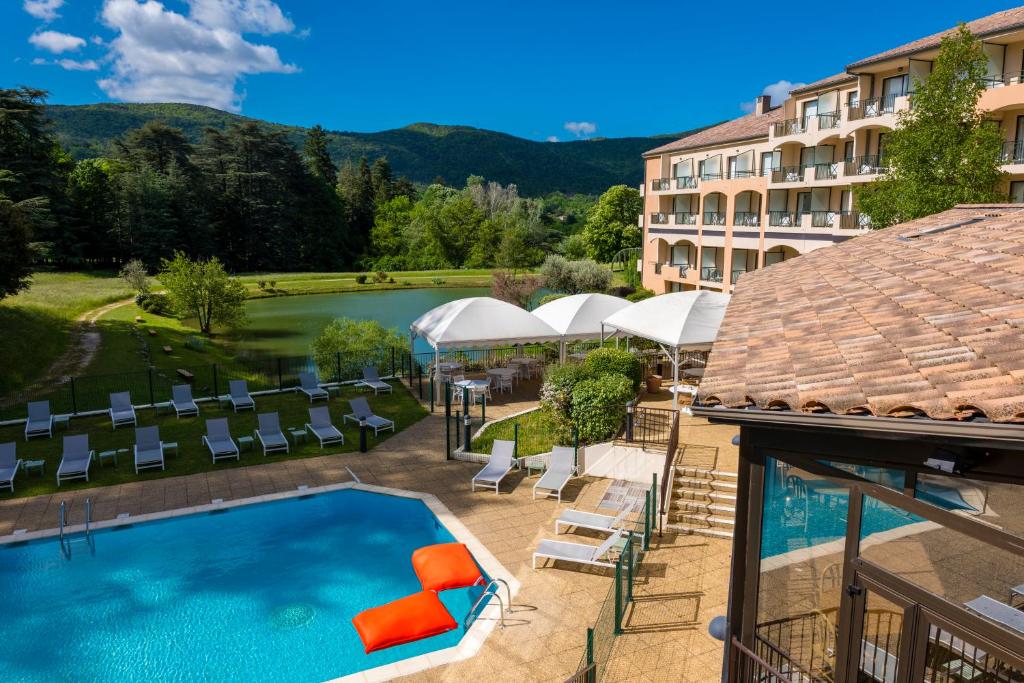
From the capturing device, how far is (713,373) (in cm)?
488

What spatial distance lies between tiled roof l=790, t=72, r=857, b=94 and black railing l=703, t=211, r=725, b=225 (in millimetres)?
7188

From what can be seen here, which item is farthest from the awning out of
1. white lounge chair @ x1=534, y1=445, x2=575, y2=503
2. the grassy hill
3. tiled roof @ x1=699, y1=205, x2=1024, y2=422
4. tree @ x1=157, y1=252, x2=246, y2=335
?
the grassy hill

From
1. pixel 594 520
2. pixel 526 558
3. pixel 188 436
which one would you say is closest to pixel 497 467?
pixel 594 520

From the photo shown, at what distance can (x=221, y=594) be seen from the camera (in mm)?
10453

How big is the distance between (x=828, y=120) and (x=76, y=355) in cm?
3266

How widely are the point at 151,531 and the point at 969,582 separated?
42.4ft

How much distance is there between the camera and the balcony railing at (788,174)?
1247 inches

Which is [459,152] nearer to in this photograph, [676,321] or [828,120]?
[828,120]

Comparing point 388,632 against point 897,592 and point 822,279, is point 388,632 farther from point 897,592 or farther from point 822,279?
point 822,279

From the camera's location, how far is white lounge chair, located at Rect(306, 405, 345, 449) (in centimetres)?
1695

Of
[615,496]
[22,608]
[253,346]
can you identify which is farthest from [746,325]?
[253,346]

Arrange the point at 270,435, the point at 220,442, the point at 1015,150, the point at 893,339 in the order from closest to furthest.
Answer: the point at 893,339 → the point at 220,442 → the point at 270,435 → the point at 1015,150

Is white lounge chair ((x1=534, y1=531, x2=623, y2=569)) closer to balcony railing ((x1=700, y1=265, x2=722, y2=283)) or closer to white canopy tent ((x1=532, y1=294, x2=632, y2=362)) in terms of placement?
white canopy tent ((x1=532, y1=294, x2=632, y2=362))

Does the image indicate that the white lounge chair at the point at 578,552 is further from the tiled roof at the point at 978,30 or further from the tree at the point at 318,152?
the tree at the point at 318,152
